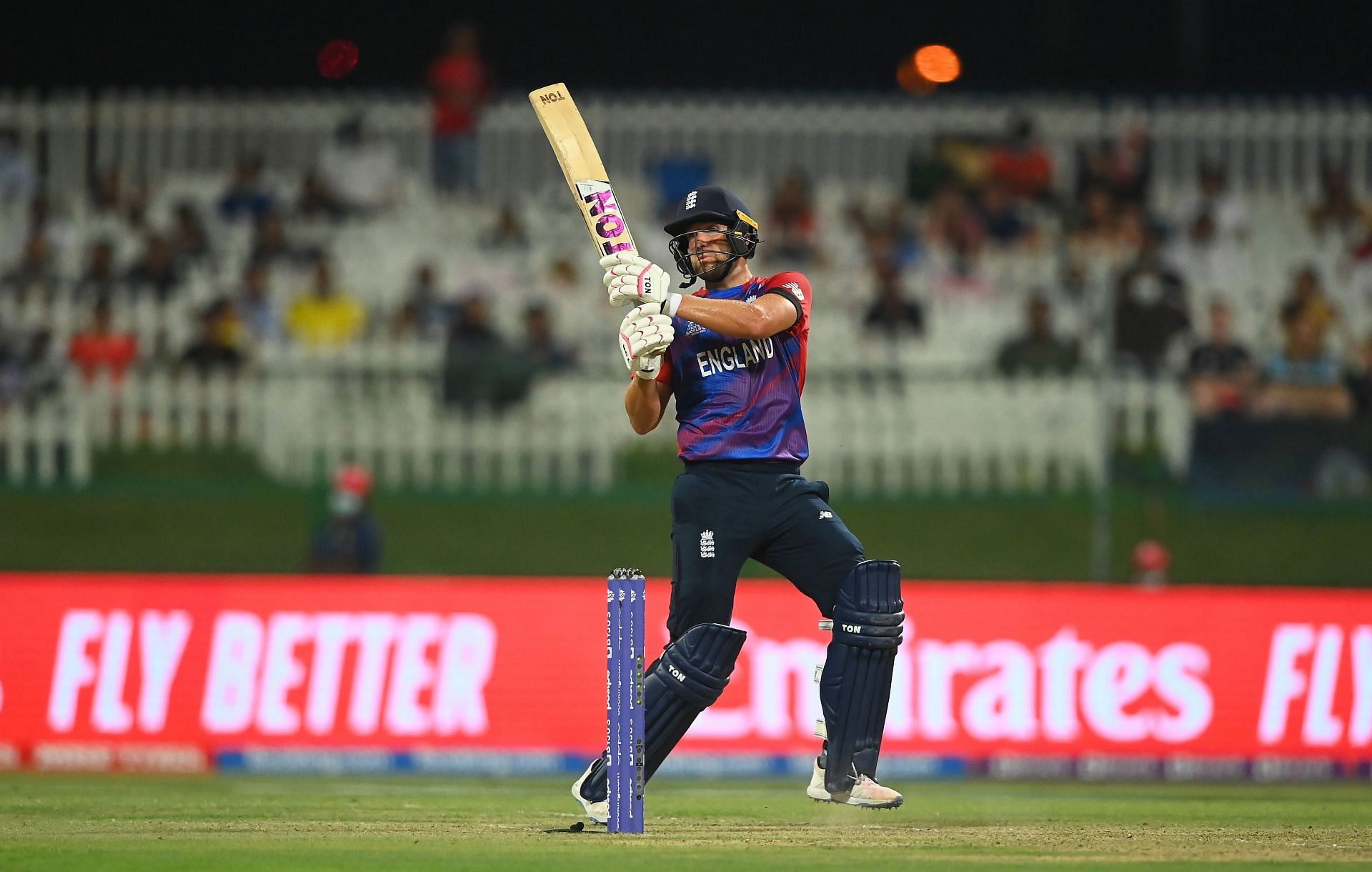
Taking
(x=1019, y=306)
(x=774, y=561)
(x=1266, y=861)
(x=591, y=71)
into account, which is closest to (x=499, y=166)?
(x=591, y=71)

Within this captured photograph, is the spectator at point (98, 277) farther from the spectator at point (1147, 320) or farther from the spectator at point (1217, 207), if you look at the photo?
the spectator at point (1217, 207)

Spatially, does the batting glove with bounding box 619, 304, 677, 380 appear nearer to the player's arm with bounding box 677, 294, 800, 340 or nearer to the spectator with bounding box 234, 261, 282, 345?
the player's arm with bounding box 677, 294, 800, 340

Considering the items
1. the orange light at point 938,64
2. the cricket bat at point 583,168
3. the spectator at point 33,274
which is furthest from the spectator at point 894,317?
the cricket bat at point 583,168

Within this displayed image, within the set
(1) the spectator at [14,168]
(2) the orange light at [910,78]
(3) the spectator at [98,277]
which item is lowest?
(3) the spectator at [98,277]

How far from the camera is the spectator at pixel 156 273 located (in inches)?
624

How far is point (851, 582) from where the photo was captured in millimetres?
6512

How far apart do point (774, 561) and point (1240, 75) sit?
15108 millimetres

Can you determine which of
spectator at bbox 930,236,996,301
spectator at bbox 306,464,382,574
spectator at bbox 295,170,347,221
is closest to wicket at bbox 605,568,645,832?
spectator at bbox 306,464,382,574

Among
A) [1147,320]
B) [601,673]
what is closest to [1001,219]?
[1147,320]

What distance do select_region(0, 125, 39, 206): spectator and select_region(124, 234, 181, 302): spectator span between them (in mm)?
1723

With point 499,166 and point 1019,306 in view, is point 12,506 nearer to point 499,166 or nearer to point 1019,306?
point 499,166

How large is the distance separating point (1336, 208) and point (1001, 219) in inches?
110

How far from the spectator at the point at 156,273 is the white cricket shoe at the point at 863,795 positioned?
10.5 meters

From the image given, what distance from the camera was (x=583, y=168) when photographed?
22.0ft
